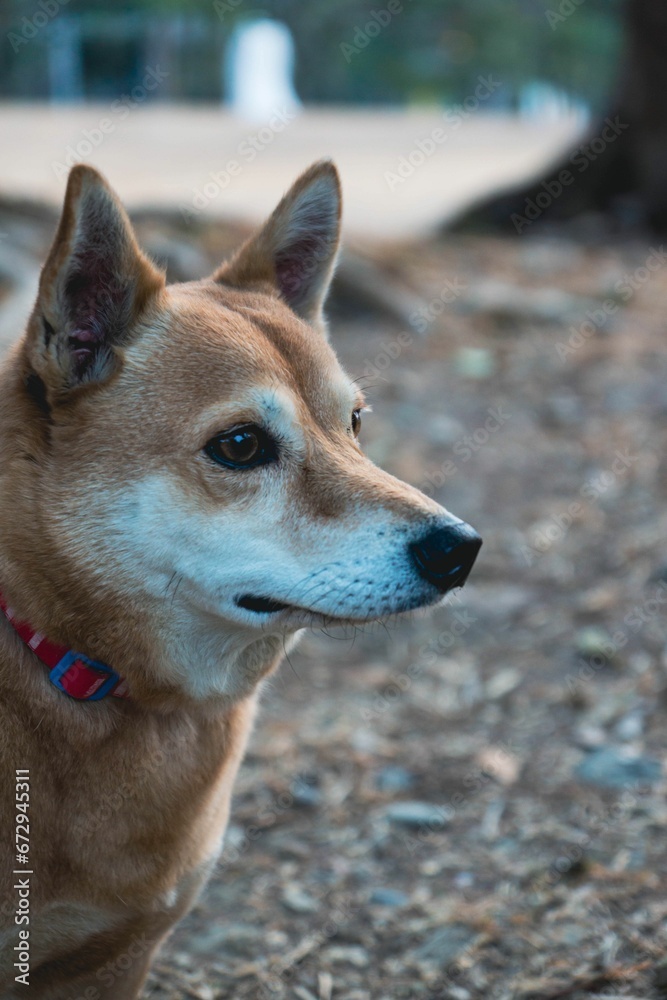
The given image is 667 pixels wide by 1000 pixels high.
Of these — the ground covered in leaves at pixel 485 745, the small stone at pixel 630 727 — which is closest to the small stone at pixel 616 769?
the ground covered in leaves at pixel 485 745

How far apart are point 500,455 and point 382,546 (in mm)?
4145

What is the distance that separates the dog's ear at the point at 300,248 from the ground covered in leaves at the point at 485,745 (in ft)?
3.58

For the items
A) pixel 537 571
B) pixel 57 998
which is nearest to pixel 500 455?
pixel 537 571

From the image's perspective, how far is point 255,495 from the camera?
8.12 feet

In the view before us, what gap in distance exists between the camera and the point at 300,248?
313 centimetres

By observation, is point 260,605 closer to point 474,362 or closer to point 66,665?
point 66,665

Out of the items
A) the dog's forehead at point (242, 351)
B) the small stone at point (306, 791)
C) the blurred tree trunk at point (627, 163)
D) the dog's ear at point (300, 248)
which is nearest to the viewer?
the dog's forehead at point (242, 351)

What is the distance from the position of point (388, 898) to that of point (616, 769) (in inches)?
41.0


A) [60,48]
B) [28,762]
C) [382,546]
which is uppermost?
[382,546]

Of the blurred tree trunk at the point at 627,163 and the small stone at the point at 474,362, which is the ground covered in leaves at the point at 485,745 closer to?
the small stone at the point at 474,362

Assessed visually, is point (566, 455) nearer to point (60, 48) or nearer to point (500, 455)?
point (500, 455)

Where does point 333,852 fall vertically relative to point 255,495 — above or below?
below

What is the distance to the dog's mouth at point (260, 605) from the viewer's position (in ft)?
7.95

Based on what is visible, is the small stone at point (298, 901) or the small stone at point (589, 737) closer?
the small stone at point (298, 901)
